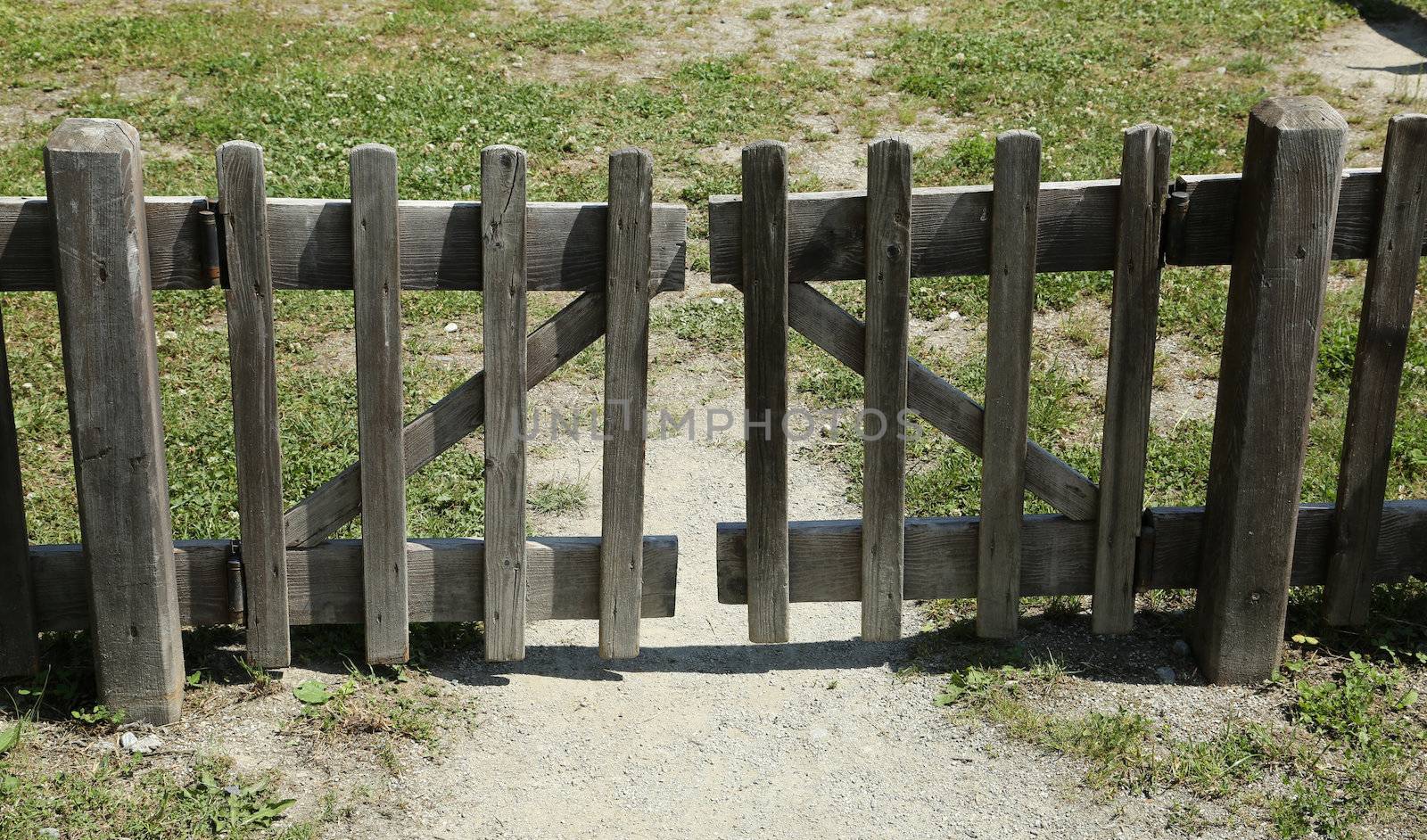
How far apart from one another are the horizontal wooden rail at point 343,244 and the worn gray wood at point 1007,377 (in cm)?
94

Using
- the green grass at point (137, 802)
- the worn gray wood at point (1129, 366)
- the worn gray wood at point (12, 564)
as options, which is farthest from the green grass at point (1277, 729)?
the worn gray wood at point (12, 564)

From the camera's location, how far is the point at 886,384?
4.18 meters

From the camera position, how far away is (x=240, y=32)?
37.3 feet

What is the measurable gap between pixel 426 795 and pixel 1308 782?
2.48 meters

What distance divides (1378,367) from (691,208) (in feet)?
16.1

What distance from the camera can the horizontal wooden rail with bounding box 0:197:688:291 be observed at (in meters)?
3.83

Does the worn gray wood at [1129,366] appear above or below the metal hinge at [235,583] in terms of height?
above

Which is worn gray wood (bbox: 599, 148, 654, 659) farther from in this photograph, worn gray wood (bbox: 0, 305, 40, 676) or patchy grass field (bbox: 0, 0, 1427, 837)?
worn gray wood (bbox: 0, 305, 40, 676)

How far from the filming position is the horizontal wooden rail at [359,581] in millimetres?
4176

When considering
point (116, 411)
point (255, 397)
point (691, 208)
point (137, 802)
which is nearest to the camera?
point (137, 802)

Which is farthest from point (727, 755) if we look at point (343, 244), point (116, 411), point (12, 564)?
point (12, 564)

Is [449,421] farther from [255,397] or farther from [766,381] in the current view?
[766,381]

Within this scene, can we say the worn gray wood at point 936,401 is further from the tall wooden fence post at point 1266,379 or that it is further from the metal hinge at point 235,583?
the metal hinge at point 235,583

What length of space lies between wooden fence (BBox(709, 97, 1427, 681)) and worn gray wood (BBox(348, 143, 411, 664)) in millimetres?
920
